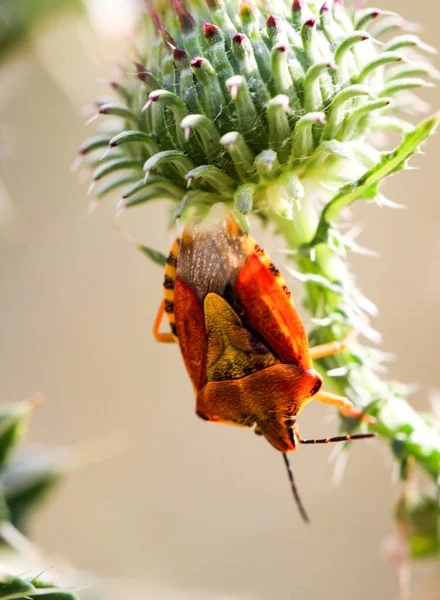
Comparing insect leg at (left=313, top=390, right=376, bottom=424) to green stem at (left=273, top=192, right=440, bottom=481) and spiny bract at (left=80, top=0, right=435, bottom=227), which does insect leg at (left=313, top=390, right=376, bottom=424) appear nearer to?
green stem at (left=273, top=192, right=440, bottom=481)

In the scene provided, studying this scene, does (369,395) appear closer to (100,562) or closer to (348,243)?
(348,243)

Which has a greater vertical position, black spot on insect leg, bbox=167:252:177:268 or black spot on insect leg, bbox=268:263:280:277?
black spot on insect leg, bbox=167:252:177:268

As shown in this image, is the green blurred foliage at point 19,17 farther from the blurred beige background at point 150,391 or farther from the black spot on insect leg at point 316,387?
the black spot on insect leg at point 316,387

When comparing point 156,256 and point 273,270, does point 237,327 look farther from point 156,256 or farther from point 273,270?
point 156,256

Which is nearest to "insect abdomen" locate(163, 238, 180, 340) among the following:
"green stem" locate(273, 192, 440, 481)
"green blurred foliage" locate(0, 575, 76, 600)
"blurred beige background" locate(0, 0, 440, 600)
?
"green stem" locate(273, 192, 440, 481)

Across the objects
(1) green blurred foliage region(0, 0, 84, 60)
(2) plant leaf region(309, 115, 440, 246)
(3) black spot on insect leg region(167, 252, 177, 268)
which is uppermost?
(1) green blurred foliage region(0, 0, 84, 60)

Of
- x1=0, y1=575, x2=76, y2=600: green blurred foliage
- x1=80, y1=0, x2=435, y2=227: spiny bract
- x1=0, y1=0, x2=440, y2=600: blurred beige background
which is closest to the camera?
x1=0, y1=575, x2=76, y2=600: green blurred foliage

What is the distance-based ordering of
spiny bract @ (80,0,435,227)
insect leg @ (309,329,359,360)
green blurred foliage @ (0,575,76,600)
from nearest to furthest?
1. green blurred foliage @ (0,575,76,600)
2. spiny bract @ (80,0,435,227)
3. insect leg @ (309,329,359,360)
